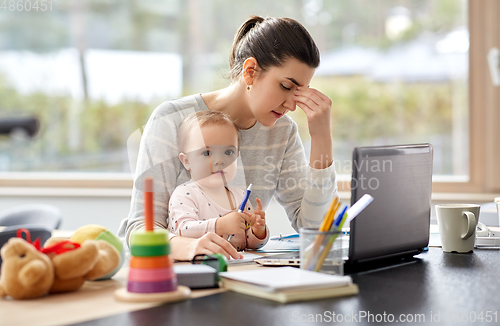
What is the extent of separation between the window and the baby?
5.47 ft

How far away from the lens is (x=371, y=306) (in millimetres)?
730

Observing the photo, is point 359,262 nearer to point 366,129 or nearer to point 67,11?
point 366,129

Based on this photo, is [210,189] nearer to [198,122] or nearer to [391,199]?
[198,122]

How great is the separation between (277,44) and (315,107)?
0.66 ft

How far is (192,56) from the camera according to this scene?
127 inches

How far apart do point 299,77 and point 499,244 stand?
66cm

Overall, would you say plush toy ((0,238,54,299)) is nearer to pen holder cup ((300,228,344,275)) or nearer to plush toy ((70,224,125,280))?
plush toy ((70,224,125,280))

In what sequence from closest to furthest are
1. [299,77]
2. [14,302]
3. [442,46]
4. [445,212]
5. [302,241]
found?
1. [14,302]
2. [302,241]
3. [445,212]
4. [299,77]
5. [442,46]

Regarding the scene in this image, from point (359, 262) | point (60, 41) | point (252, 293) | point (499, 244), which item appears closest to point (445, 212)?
point (499, 244)

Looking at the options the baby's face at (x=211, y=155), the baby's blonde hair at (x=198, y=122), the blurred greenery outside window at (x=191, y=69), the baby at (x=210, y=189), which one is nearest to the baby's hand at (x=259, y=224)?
the baby at (x=210, y=189)

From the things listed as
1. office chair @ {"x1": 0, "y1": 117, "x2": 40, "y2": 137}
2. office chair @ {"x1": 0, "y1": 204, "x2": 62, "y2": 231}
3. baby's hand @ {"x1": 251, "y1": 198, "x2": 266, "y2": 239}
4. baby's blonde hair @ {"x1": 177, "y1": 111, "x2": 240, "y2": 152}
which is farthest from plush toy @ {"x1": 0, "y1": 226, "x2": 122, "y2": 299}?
office chair @ {"x1": 0, "y1": 204, "x2": 62, "y2": 231}

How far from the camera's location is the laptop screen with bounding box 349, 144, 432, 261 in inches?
36.8

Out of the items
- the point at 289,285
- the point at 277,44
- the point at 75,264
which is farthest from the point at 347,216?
the point at 277,44

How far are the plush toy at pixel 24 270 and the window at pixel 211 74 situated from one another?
91.9 inches
